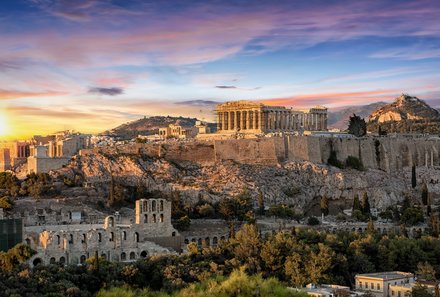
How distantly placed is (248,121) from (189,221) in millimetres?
28728

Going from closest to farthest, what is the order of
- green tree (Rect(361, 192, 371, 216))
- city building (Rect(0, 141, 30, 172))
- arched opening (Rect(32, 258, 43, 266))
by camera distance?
arched opening (Rect(32, 258, 43, 266)) < green tree (Rect(361, 192, 371, 216)) < city building (Rect(0, 141, 30, 172))

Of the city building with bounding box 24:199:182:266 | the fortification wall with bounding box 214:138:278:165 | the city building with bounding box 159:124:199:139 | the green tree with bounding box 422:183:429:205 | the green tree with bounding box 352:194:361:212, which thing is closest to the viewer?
the city building with bounding box 24:199:182:266

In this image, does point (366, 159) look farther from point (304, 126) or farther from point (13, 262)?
point (13, 262)

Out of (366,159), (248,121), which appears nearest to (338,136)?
(366,159)

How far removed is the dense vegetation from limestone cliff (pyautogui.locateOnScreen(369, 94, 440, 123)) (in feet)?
241

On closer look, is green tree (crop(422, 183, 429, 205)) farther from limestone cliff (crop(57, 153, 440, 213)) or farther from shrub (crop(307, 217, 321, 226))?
shrub (crop(307, 217, 321, 226))

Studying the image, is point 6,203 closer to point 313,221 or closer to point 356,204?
point 313,221

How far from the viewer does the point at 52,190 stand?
56.1 m

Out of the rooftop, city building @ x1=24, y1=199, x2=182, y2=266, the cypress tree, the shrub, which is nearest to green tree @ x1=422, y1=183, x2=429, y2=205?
the cypress tree

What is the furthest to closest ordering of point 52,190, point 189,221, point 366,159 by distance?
point 366,159 < point 52,190 < point 189,221

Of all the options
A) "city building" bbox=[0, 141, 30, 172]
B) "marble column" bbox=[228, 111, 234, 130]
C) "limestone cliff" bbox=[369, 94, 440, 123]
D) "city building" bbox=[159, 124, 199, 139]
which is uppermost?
"limestone cliff" bbox=[369, 94, 440, 123]

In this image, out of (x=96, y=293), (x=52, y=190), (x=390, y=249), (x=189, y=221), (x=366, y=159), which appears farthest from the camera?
(x=366, y=159)

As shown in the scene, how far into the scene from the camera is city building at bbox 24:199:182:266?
1580 inches

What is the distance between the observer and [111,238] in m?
42.3
